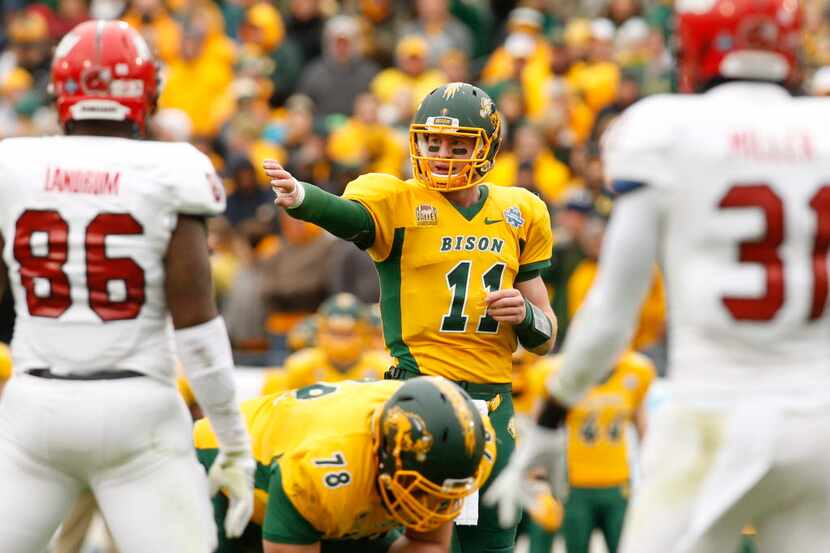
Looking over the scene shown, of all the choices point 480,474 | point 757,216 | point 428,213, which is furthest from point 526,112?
point 757,216

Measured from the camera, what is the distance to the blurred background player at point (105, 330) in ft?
14.6

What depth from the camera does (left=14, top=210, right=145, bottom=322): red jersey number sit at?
4453 mm

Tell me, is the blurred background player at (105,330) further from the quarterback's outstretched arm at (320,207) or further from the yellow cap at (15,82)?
the yellow cap at (15,82)

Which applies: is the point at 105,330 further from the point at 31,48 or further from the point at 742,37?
the point at 31,48

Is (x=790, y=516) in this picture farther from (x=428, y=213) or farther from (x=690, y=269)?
(x=428, y=213)

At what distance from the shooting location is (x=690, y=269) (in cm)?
398

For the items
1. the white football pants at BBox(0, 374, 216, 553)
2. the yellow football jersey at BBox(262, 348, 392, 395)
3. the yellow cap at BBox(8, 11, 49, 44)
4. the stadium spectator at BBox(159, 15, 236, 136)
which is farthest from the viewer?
the yellow cap at BBox(8, 11, 49, 44)

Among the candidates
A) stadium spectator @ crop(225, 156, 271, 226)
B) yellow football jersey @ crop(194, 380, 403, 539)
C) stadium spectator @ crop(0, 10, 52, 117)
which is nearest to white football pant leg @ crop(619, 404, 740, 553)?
yellow football jersey @ crop(194, 380, 403, 539)

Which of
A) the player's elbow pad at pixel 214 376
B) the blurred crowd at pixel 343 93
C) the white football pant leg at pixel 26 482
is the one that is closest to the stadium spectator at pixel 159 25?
the blurred crowd at pixel 343 93

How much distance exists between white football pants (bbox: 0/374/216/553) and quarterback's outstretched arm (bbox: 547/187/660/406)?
1.08 meters

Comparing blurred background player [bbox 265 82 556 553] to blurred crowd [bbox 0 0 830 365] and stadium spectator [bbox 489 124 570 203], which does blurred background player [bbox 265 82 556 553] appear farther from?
stadium spectator [bbox 489 124 570 203]

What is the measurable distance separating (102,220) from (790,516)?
6.20ft

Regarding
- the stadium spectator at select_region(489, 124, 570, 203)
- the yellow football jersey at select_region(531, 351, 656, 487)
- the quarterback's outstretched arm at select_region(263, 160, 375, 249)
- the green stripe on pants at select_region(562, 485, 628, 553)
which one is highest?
the quarterback's outstretched arm at select_region(263, 160, 375, 249)

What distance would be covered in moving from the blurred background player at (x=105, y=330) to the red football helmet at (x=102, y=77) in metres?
0.11
